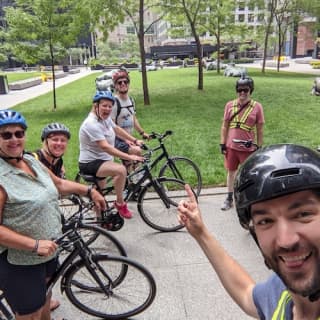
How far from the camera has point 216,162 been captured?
766cm

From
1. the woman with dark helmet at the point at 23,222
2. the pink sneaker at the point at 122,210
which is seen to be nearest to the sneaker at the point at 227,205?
the pink sneaker at the point at 122,210

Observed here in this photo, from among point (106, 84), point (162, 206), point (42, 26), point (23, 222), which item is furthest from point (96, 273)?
point (106, 84)

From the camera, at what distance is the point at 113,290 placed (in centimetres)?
349

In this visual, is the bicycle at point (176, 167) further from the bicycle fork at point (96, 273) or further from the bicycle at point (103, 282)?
the bicycle fork at point (96, 273)

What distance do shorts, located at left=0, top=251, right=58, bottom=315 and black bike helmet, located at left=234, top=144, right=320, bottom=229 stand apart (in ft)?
5.45

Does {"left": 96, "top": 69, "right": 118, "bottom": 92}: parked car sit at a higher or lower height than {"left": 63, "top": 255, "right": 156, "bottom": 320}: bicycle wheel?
higher

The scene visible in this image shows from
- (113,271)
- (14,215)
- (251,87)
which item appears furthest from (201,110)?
(14,215)

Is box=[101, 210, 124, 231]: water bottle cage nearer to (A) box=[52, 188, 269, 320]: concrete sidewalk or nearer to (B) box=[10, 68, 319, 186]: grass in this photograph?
(A) box=[52, 188, 269, 320]: concrete sidewalk

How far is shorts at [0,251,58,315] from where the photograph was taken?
236 cm

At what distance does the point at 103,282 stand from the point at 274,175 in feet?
8.08

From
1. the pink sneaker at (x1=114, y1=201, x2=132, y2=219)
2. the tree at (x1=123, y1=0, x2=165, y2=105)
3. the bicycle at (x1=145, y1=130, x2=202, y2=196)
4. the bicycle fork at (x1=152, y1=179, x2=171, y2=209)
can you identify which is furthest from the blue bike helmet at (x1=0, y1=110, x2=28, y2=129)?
the tree at (x1=123, y1=0, x2=165, y2=105)

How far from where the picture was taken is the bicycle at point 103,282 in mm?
3016

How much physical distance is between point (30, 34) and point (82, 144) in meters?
11.6

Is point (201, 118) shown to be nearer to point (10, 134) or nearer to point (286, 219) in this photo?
point (10, 134)
